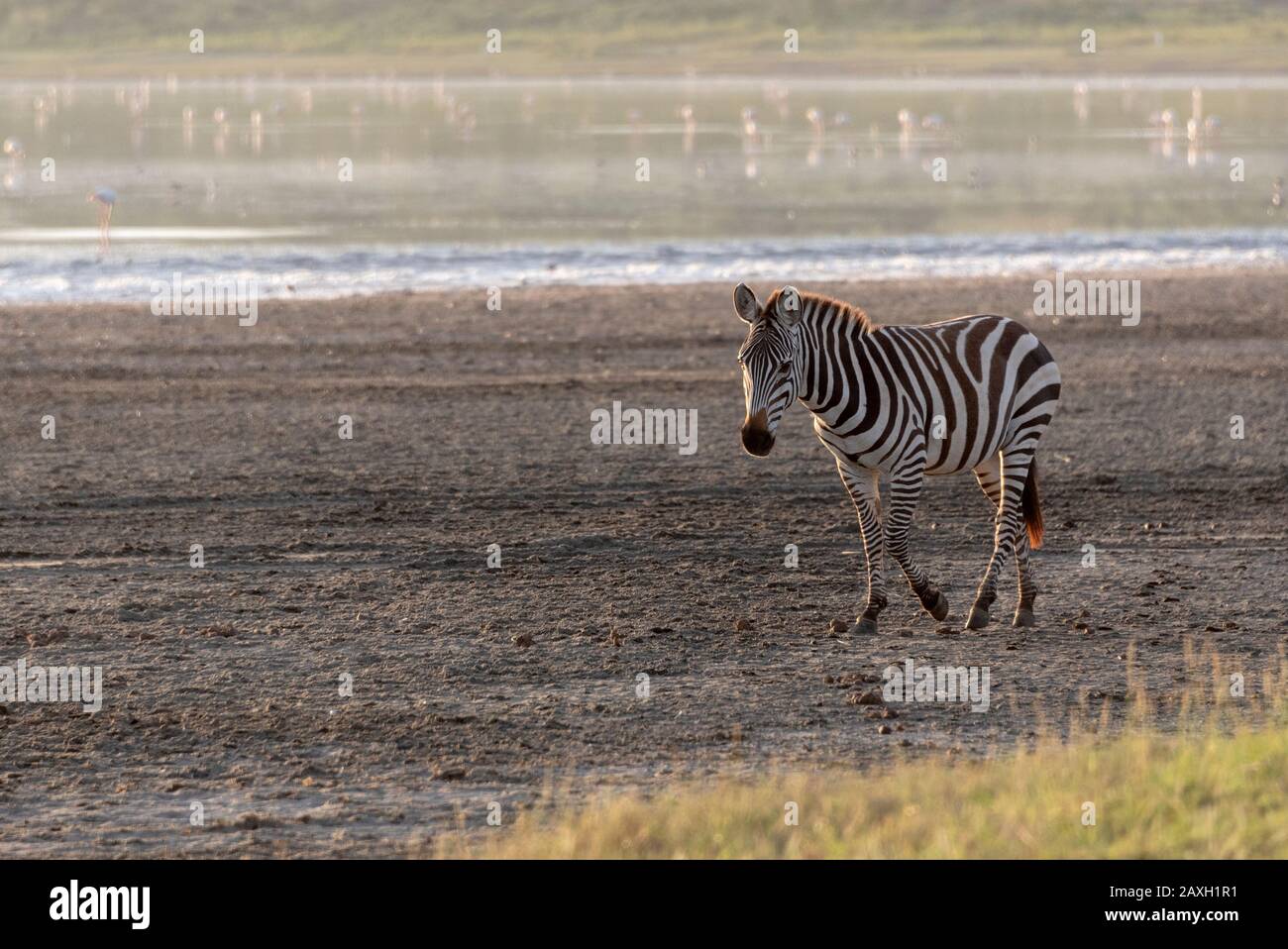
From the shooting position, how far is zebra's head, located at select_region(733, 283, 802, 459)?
33.7 ft

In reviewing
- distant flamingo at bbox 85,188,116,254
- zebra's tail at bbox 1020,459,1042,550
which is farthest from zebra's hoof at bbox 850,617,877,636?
distant flamingo at bbox 85,188,116,254

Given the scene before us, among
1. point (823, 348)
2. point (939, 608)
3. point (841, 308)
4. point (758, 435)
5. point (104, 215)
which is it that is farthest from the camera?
point (104, 215)

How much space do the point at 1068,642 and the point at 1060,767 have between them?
3.20 meters

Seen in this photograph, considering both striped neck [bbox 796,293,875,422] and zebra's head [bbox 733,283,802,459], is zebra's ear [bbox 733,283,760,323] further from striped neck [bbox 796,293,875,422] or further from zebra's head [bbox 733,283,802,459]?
striped neck [bbox 796,293,875,422]

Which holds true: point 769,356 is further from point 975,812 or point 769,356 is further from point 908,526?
point 975,812

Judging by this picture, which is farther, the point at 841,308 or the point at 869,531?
the point at 869,531

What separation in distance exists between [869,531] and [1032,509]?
1.28 metres

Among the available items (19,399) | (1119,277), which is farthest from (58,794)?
(1119,277)

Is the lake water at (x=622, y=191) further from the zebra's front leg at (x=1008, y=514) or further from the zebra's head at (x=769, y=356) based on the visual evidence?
the zebra's head at (x=769, y=356)

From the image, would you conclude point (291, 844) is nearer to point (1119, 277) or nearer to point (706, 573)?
point (706, 573)

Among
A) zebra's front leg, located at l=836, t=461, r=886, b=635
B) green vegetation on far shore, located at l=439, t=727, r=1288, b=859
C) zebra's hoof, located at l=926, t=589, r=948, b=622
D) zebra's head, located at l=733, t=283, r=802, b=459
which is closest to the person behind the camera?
green vegetation on far shore, located at l=439, t=727, r=1288, b=859

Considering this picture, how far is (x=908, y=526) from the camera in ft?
36.8

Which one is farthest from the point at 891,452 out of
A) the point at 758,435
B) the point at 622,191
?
the point at 622,191

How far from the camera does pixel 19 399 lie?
19.8m
